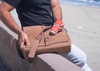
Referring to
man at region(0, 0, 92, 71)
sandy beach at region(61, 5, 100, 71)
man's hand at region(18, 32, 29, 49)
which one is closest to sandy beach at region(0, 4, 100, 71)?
sandy beach at region(61, 5, 100, 71)

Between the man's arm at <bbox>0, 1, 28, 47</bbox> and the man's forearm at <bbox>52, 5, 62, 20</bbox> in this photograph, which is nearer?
the man's arm at <bbox>0, 1, 28, 47</bbox>

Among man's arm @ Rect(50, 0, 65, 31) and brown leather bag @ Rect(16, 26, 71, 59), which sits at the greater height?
man's arm @ Rect(50, 0, 65, 31)

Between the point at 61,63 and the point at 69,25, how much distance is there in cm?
560

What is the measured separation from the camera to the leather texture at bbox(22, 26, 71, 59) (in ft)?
5.57

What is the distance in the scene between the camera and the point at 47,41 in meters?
1.72

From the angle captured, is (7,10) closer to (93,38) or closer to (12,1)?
(12,1)

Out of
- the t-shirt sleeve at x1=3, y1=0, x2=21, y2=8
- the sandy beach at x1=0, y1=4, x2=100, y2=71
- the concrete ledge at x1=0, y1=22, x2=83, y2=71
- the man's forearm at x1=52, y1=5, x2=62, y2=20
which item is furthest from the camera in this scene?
the sandy beach at x1=0, y1=4, x2=100, y2=71

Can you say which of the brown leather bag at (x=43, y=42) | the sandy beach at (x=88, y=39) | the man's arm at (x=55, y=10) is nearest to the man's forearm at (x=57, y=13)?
the man's arm at (x=55, y=10)

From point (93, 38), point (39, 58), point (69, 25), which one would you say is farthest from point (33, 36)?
point (69, 25)

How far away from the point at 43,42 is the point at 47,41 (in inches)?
1.9

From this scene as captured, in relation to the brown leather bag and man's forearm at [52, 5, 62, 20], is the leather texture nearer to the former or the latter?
the brown leather bag

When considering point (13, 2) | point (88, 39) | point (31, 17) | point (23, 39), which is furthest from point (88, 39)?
point (13, 2)

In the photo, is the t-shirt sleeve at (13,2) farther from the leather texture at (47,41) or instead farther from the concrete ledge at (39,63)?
the concrete ledge at (39,63)

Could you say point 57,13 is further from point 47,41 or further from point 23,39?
point 23,39
